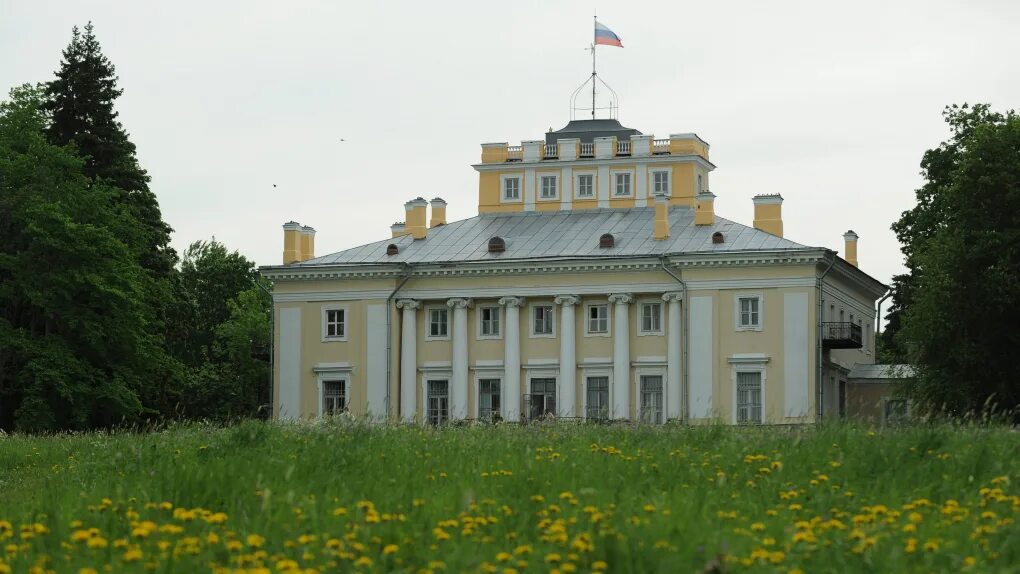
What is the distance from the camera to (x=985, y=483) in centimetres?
1641

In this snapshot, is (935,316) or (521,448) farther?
(935,316)

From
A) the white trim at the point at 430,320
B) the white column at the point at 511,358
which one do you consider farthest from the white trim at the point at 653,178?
the white trim at the point at 430,320

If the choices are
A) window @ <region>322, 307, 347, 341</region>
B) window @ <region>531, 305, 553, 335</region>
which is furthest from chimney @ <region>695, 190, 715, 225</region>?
window @ <region>322, 307, 347, 341</region>

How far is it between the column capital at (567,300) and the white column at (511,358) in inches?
65.0

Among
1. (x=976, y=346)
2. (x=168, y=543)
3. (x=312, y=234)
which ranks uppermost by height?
(x=312, y=234)

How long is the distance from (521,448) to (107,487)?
16.0 ft

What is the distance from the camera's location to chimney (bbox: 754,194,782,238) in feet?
225

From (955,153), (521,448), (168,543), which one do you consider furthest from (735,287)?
(168,543)

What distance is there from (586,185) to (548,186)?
1.73 meters

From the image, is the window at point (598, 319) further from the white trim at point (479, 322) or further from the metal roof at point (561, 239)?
the white trim at point (479, 322)

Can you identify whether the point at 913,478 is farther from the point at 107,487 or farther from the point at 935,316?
the point at 935,316

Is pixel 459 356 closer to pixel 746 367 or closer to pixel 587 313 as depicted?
pixel 587 313

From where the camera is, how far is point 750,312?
63281 mm

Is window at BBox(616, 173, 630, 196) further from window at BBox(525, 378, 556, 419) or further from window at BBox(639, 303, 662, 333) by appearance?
window at BBox(525, 378, 556, 419)
